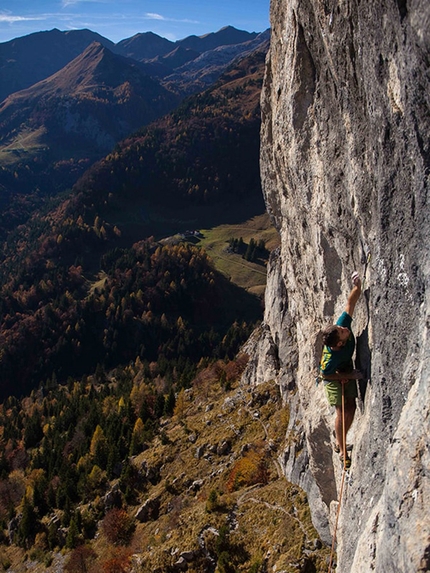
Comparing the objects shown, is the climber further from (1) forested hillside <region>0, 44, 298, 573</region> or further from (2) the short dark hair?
(1) forested hillside <region>0, 44, 298, 573</region>

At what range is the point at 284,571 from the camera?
24.2 m

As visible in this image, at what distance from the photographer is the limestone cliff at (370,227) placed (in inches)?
355

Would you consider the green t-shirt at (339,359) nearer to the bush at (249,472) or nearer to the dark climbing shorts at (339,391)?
the dark climbing shorts at (339,391)

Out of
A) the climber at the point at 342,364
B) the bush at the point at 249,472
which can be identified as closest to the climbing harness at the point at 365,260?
the climber at the point at 342,364

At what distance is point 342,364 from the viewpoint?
14242 mm

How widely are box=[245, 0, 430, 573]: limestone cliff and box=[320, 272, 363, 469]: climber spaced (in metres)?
0.43

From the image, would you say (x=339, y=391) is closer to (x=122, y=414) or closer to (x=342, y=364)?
(x=342, y=364)

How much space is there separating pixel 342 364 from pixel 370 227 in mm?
4402

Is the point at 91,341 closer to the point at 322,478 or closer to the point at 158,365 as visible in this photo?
the point at 158,365

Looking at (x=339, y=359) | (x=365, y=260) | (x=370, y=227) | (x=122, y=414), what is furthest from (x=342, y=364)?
(x=122, y=414)

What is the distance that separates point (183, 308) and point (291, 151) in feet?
532

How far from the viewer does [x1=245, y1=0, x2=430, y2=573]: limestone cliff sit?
29.6 ft

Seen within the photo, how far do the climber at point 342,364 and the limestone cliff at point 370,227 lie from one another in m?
0.43

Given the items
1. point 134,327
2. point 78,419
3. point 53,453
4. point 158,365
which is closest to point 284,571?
point 53,453
